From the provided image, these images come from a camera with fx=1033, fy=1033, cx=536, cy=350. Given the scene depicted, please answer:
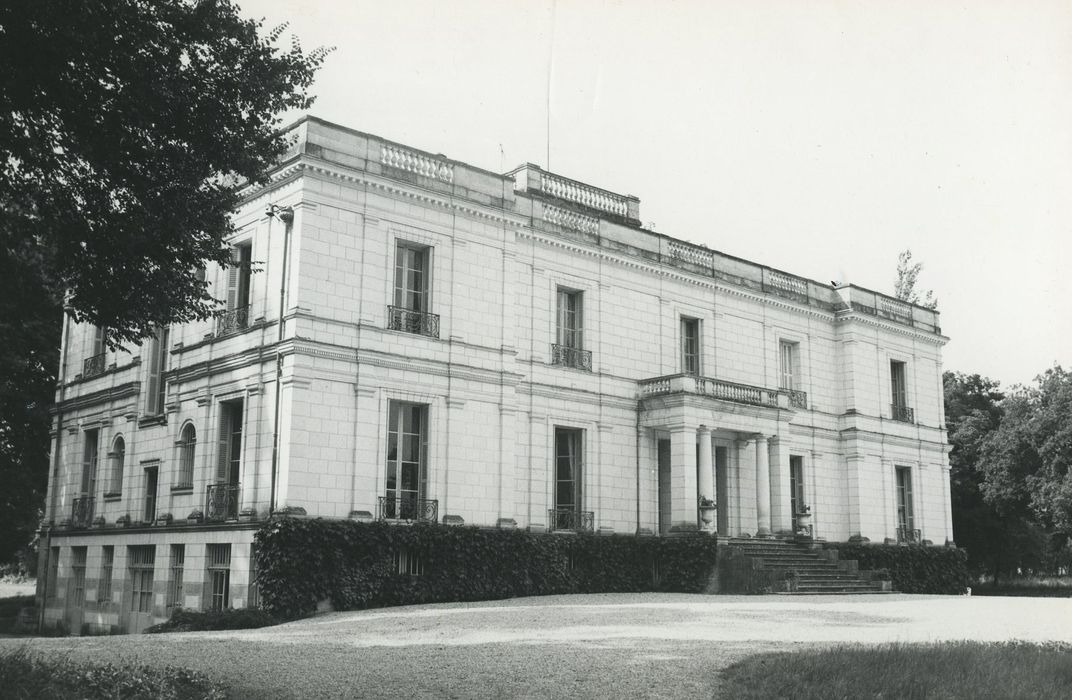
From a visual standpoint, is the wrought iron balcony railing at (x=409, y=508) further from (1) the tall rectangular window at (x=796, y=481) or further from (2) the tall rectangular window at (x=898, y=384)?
(2) the tall rectangular window at (x=898, y=384)

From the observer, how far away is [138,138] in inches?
542

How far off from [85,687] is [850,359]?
2864 cm

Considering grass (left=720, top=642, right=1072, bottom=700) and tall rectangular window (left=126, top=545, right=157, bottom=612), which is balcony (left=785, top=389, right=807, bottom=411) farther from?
grass (left=720, top=642, right=1072, bottom=700)

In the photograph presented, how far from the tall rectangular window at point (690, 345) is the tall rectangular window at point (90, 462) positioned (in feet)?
54.2

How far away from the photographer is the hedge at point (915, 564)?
3170cm

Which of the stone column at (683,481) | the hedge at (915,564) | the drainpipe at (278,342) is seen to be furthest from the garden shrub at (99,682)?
the hedge at (915,564)

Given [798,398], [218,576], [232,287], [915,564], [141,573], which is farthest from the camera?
[915,564]

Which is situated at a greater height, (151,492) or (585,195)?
(585,195)

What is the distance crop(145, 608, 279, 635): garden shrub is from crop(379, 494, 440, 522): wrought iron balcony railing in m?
3.78

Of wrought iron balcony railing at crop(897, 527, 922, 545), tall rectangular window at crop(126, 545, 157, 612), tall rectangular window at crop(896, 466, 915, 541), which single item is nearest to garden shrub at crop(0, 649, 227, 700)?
tall rectangular window at crop(126, 545, 157, 612)

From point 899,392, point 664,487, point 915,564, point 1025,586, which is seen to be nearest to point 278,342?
point 664,487

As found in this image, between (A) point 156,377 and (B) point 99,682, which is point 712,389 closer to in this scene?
(A) point 156,377

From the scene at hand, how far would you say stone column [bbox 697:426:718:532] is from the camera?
26734 millimetres

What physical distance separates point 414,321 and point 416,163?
12.3 feet
